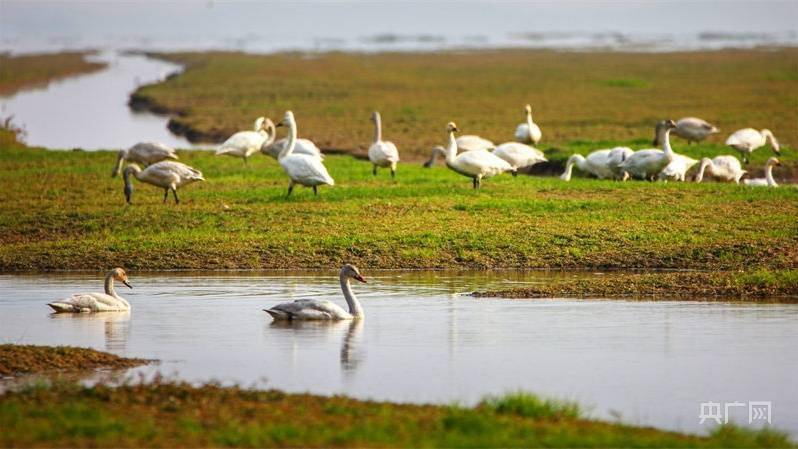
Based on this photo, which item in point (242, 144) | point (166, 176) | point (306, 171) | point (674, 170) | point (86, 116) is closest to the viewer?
point (166, 176)

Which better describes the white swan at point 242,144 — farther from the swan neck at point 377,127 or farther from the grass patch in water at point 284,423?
the grass patch in water at point 284,423

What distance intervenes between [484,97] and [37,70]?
48.0 metres

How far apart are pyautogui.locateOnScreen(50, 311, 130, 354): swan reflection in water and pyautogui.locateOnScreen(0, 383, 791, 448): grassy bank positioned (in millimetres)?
2861

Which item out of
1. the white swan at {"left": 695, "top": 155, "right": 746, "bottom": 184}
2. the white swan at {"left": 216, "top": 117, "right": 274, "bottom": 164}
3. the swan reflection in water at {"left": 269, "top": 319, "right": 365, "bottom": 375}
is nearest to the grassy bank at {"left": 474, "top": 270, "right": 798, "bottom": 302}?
the swan reflection in water at {"left": 269, "top": 319, "right": 365, "bottom": 375}

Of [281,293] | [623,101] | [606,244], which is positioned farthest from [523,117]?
[281,293]

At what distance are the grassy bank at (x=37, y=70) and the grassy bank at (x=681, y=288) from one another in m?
62.9

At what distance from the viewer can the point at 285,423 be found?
30.3 ft

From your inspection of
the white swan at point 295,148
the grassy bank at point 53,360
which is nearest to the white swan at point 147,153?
the white swan at point 295,148

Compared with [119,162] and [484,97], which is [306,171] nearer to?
[119,162]

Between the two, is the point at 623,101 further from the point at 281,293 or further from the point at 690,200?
the point at 281,293

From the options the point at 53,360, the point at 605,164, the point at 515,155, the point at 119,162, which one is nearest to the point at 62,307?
the point at 53,360

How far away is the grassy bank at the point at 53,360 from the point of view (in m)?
11.5

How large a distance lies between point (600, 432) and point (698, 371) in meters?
3.02

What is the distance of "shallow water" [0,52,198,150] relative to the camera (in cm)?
4428
